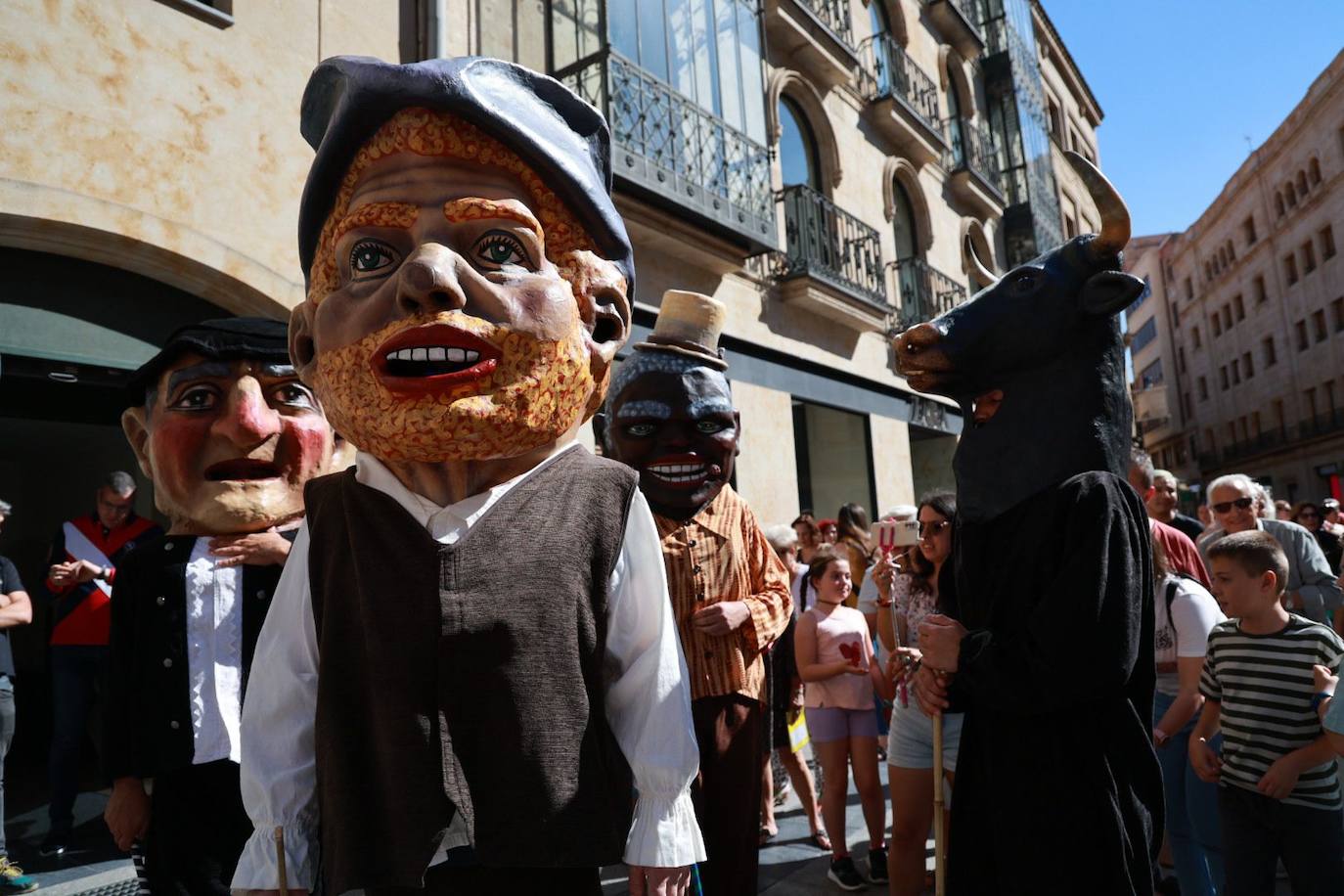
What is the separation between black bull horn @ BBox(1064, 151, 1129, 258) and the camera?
201 centimetres

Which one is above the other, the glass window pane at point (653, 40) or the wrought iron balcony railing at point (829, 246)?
the glass window pane at point (653, 40)

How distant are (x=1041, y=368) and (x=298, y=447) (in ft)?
6.29

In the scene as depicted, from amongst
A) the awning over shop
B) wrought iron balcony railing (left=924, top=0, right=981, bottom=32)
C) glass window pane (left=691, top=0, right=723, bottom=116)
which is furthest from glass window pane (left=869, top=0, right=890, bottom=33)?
the awning over shop

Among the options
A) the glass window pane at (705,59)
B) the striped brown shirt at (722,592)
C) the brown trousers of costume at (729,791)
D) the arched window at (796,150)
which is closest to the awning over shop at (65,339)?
the striped brown shirt at (722,592)

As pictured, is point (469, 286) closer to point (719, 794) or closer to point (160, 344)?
point (719, 794)

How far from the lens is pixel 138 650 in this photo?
2.19 meters

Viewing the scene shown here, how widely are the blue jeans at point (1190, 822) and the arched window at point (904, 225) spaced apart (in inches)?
411

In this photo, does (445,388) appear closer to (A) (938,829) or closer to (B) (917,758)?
(A) (938,829)

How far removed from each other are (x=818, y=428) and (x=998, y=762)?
9.97 meters

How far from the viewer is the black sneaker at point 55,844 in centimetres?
411

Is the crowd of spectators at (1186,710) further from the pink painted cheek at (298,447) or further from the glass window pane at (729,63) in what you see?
the glass window pane at (729,63)

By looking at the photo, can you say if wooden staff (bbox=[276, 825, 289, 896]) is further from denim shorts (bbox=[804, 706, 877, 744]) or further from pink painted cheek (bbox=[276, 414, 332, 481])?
denim shorts (bbox=[804, 706, 877, 744])

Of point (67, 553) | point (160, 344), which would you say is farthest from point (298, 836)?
point (160, 344)

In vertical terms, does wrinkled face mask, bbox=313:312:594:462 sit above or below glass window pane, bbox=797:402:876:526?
below
